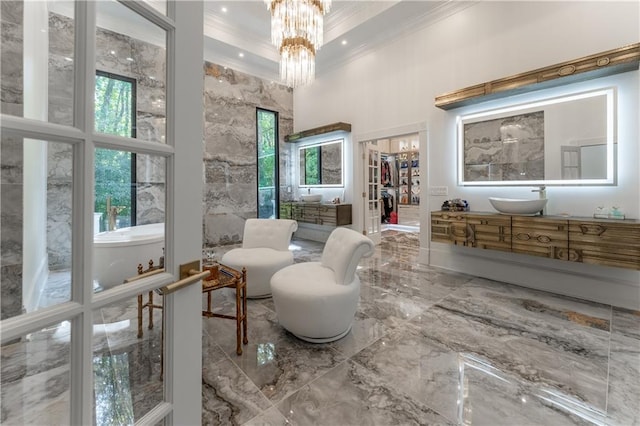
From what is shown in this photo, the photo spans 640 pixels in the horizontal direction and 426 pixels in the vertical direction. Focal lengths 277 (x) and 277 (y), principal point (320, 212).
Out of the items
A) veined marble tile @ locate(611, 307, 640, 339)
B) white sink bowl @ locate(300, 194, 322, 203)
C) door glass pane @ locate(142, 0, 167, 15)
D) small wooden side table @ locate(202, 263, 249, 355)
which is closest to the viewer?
door glass pane @ locate(142, 0, 167, 15)

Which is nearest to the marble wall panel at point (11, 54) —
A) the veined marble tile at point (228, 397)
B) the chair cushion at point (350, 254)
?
the veined marble tile at point (228, 397)

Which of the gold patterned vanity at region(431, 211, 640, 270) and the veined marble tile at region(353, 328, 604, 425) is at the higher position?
the gold patterned vanity at region(431, 211, 640, 270)

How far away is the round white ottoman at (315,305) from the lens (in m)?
2.16

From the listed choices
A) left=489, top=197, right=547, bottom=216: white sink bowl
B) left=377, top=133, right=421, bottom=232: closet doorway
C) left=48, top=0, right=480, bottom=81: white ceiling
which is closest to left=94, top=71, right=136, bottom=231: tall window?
left=489, top=197, right=547, bottom=216: white sink bowl

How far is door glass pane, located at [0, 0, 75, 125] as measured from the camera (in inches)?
25.9

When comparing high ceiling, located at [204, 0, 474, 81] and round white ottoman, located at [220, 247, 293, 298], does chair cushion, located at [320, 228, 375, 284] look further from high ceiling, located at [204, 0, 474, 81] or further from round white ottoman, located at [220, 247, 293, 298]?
high ceiling, located at [204, 0, 474, 81]

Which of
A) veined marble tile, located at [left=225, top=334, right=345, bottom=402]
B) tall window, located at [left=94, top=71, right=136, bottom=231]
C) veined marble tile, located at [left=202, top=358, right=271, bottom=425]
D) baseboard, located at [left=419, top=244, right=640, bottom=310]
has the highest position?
tall window, located at [left=94, top=71, right=136, bottom=231]

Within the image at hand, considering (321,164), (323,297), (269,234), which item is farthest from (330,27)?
(323,297)

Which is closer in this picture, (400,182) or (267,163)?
(267,163)

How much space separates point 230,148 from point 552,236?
576 cm

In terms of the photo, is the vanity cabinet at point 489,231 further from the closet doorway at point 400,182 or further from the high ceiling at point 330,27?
the closet doorway at point 400,182

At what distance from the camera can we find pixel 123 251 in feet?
2.56

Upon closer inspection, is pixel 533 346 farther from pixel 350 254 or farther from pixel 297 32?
pixel 297 32

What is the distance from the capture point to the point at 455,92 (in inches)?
155
